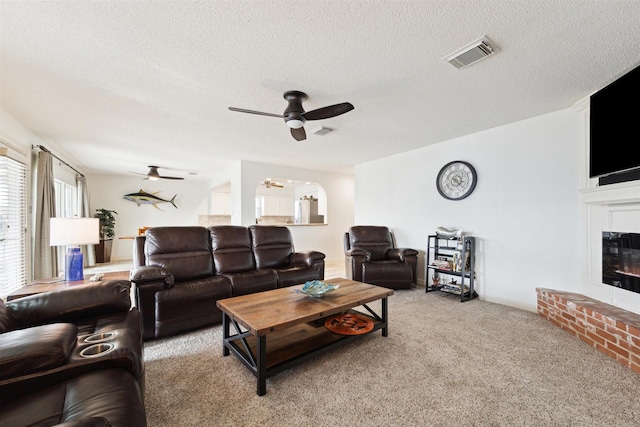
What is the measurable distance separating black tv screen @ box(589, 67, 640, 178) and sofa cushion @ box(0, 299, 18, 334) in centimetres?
437

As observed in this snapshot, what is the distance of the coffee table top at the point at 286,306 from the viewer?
5.66 feet

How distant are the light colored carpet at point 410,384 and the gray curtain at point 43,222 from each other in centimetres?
260

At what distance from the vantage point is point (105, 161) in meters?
5.65

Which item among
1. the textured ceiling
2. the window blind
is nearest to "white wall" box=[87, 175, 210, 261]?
the textured ceiling

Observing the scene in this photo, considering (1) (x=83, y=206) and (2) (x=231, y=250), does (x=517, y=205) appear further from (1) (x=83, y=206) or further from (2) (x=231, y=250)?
(1) (x=83, y=206)

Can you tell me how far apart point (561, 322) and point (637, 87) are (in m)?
2.16

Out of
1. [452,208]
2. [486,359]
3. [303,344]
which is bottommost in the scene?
[486,359]

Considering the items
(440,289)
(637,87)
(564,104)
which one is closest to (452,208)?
(440,289)

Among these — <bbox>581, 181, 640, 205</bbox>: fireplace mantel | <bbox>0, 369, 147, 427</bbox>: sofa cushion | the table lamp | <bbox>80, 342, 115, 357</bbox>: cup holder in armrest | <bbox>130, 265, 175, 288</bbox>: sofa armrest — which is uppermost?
<bbox>581, 181, 640, 205</bbox>: fireplace mantel

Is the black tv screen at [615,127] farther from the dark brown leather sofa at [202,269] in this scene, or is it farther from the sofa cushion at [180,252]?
the sofa cushion at [180,252]

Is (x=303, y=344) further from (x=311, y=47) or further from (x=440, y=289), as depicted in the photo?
(x=440, y=289)

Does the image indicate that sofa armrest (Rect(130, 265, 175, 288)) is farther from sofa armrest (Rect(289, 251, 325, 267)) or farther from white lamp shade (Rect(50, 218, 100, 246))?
sofa armrest (Rect(289, 251, 325, 267))

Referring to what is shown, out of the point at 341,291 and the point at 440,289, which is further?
the point at 440,289

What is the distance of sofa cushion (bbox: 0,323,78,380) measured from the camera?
1002 mm
